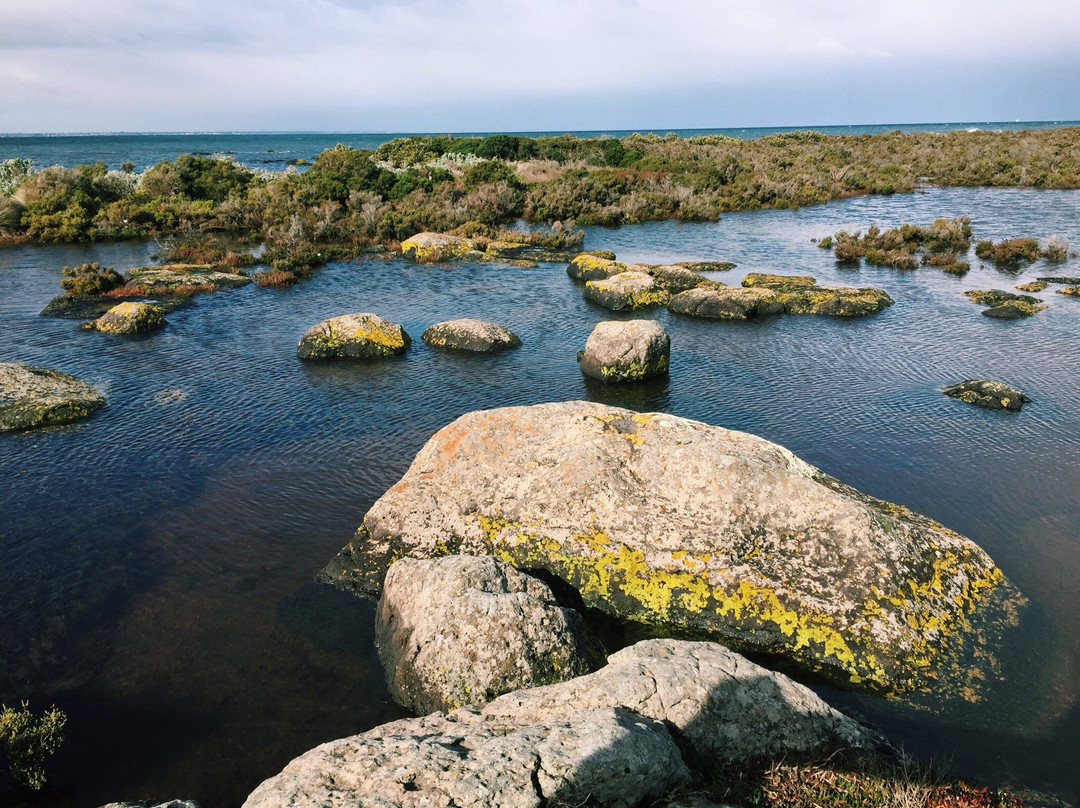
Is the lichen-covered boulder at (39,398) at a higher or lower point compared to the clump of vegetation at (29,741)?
higher

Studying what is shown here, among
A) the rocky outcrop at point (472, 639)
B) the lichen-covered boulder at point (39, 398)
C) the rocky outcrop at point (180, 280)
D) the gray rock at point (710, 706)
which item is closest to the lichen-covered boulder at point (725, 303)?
the rocky outcrop at point (472, 639)

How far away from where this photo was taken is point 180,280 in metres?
30.9

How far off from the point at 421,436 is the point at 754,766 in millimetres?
11124

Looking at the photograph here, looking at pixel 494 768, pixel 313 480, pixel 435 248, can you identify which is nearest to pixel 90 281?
pixel 435 248

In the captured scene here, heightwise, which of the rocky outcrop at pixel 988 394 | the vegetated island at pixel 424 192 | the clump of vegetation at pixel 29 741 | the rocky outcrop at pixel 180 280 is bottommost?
the clump of vegetation at pixel 29 741

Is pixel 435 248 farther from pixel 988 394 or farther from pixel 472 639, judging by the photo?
pixel 472 639

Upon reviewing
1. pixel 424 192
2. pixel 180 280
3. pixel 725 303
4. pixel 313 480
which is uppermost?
pixel 424 192

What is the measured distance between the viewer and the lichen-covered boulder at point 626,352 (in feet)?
63.2

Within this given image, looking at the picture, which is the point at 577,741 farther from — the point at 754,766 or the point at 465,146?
the point at 465,146

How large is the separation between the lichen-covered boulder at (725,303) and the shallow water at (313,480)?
1.12 metres

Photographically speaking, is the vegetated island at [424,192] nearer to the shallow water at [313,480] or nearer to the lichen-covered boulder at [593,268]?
the lichen-covered boulder at [593,268]

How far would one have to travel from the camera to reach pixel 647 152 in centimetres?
8344

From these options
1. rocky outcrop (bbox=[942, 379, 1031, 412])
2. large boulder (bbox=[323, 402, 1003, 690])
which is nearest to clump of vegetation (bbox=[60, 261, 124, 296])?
large boulder (bbox=[323, 402, 1003, 690])

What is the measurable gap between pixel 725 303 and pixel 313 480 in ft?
60.9
